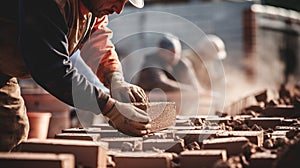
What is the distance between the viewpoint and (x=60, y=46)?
2389mm

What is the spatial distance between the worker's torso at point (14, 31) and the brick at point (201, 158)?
99cm

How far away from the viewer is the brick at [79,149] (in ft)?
7.09

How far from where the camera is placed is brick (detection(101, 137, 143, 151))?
263 cm

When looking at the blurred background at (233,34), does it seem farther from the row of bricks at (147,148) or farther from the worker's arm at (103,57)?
the row of bricks at (147,148)

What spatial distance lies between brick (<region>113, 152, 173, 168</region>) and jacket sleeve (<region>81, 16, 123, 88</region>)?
1.16m

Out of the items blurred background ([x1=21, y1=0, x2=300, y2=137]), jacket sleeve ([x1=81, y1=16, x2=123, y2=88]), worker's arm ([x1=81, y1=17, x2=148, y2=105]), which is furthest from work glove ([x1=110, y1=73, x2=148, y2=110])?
blurred background ([x1=21, y1=0, x2=300, y2=137])

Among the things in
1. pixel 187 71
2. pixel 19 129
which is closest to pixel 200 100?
pixel 187 71

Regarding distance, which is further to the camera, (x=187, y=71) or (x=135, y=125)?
(x=187, y=71)

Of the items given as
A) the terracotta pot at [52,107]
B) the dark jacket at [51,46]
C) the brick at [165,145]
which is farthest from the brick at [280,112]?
the terracotta pot at [52,107]

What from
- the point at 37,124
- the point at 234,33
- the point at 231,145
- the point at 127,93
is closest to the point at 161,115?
the point at 127,93

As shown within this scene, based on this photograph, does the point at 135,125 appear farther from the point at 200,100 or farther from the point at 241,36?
the point at 241,36

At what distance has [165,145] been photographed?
262cm

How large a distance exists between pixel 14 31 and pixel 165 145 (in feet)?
3.48

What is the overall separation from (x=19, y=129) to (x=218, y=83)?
7.56 m
